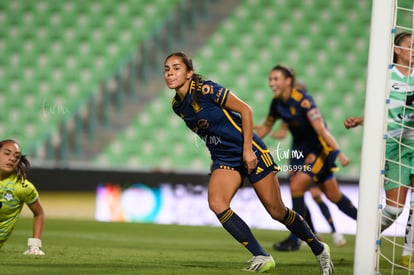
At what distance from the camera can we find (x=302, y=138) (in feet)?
20.5

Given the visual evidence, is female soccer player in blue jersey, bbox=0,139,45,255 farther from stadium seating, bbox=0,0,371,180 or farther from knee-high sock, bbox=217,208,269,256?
stadium seating, bbox=0,0,371,180

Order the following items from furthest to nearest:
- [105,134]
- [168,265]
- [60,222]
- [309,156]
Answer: [105,134] → [60,222] → [309,156] → [168,265]

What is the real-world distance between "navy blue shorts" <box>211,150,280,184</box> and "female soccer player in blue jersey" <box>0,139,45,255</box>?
1283 mm

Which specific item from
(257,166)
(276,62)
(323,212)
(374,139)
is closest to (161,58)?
(276,62)

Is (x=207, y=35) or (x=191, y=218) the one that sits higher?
(x=207, y=35)

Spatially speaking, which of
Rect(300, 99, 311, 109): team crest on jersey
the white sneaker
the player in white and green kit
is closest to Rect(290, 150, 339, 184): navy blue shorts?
Rect(300, 99, 311, 109): team crest on jersey

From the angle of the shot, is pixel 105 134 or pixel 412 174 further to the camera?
pixel 105 134

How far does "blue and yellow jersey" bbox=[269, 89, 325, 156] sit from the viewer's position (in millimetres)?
6066

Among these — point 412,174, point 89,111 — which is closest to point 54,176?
point 89,111

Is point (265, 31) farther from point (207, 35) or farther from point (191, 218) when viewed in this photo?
point (191, 218)

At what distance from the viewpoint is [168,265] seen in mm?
4516

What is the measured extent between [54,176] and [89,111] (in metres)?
1.15

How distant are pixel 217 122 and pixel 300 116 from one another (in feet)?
6.71

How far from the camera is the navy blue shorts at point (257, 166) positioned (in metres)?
4.18
